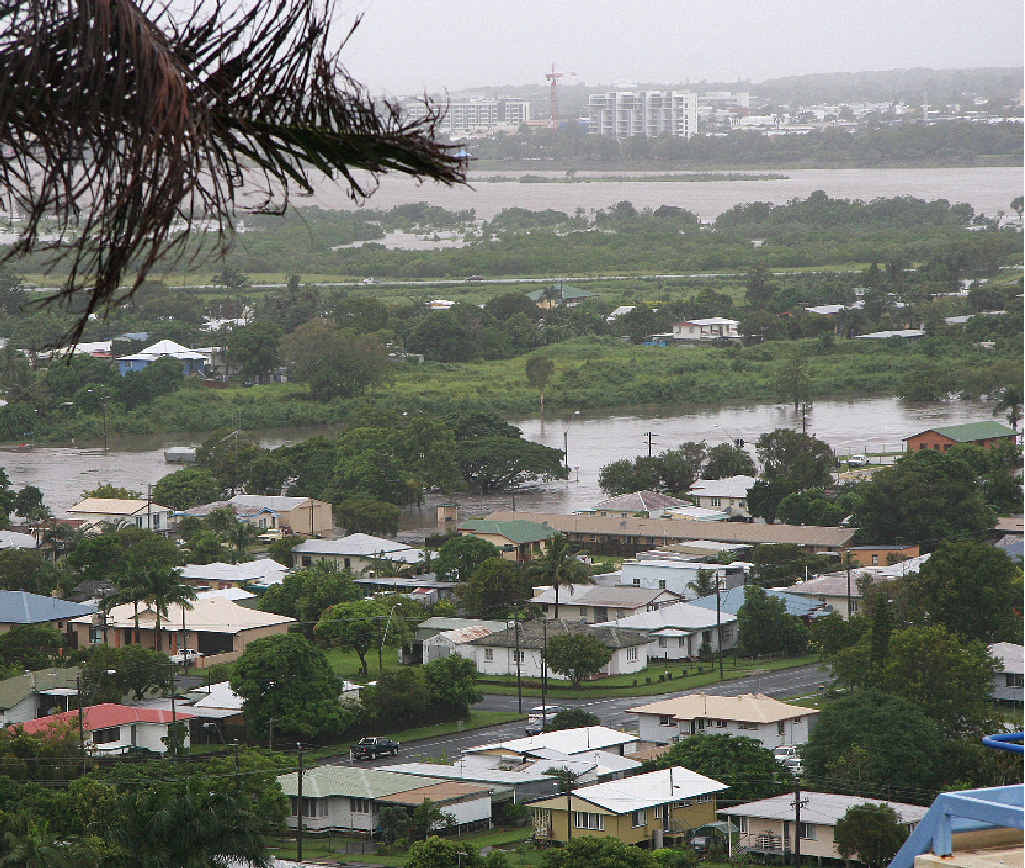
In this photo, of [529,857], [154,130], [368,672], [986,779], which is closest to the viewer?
[154,130]

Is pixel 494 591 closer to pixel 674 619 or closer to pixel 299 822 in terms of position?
pixel 674 619

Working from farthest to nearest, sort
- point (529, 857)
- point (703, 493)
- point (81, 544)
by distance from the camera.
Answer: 1. point (703, 493)
2. point (81, 544)
3. point (529, 857)

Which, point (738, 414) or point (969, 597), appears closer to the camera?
point (969, 597)

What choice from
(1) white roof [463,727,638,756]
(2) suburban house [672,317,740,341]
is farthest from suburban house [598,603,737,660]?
(2) suburban house [672,317,740,341]

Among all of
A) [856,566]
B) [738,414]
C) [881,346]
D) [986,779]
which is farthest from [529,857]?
[881,346]

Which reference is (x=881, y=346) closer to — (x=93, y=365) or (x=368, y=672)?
(x=93, y=365)

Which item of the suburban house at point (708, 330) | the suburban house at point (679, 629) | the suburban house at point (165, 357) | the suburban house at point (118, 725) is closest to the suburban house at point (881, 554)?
the suburban house at point (679, 629)
